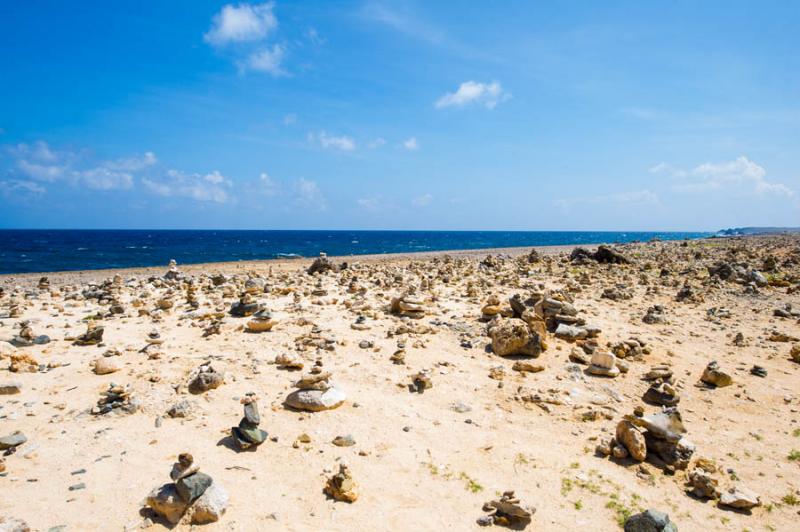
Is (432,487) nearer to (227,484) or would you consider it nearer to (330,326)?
(227,484)

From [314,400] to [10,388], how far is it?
4626 mm

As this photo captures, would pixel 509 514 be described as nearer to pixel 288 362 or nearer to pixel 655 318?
pixel 288 362

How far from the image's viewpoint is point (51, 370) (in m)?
7.20

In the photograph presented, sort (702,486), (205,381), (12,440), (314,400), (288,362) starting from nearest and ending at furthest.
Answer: (702,486), (12,440), (314,400), (205,381), (288,362)

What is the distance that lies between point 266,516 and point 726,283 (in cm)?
1745

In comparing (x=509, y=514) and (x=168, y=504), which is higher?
(x=168, y=504)

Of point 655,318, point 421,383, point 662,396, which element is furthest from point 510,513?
point 655,318

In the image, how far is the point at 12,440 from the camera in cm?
516

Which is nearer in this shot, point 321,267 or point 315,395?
point 315,395

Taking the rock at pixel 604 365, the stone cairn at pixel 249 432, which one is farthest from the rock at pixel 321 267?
the stone cairn at pixel 249 432

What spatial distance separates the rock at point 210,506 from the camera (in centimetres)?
414

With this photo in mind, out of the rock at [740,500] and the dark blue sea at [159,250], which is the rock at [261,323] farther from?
the dark blue sea at [159,250]

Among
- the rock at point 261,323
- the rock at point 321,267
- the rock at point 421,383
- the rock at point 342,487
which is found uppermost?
the rock at point 321,267

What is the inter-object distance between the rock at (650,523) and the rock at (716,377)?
4.16 m
